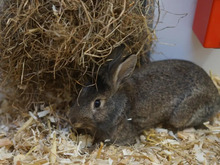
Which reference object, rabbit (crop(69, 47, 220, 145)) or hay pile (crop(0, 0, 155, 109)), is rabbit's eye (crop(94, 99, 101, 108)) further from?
hay pile (crop(0, 0, 155, 109))

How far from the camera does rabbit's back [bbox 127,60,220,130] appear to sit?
130 inches

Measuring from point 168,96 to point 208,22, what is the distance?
36.1 inches

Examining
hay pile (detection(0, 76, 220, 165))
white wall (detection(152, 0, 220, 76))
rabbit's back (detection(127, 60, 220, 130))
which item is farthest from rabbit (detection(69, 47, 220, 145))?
white wall (detection(152, 0, 220, 76))

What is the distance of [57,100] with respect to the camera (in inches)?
141

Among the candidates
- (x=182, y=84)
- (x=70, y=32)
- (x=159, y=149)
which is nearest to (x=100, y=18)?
(x=70, y=32)

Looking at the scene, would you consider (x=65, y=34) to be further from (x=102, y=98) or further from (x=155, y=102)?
(x=155, y=102)

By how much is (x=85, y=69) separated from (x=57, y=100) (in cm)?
68

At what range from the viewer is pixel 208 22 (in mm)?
3090

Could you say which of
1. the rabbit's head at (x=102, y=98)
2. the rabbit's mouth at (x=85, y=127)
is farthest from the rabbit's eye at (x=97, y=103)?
the rabbit's mouth at (x=85, y=127)

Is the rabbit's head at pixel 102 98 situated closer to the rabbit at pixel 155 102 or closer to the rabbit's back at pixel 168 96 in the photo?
the rabbit at pixel 155 102

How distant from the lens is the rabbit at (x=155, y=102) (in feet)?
10.2

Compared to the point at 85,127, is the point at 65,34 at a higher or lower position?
higher

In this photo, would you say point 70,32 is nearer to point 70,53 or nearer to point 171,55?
point 70,53

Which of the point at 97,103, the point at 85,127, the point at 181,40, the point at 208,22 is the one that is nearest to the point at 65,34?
the point at 97,103
